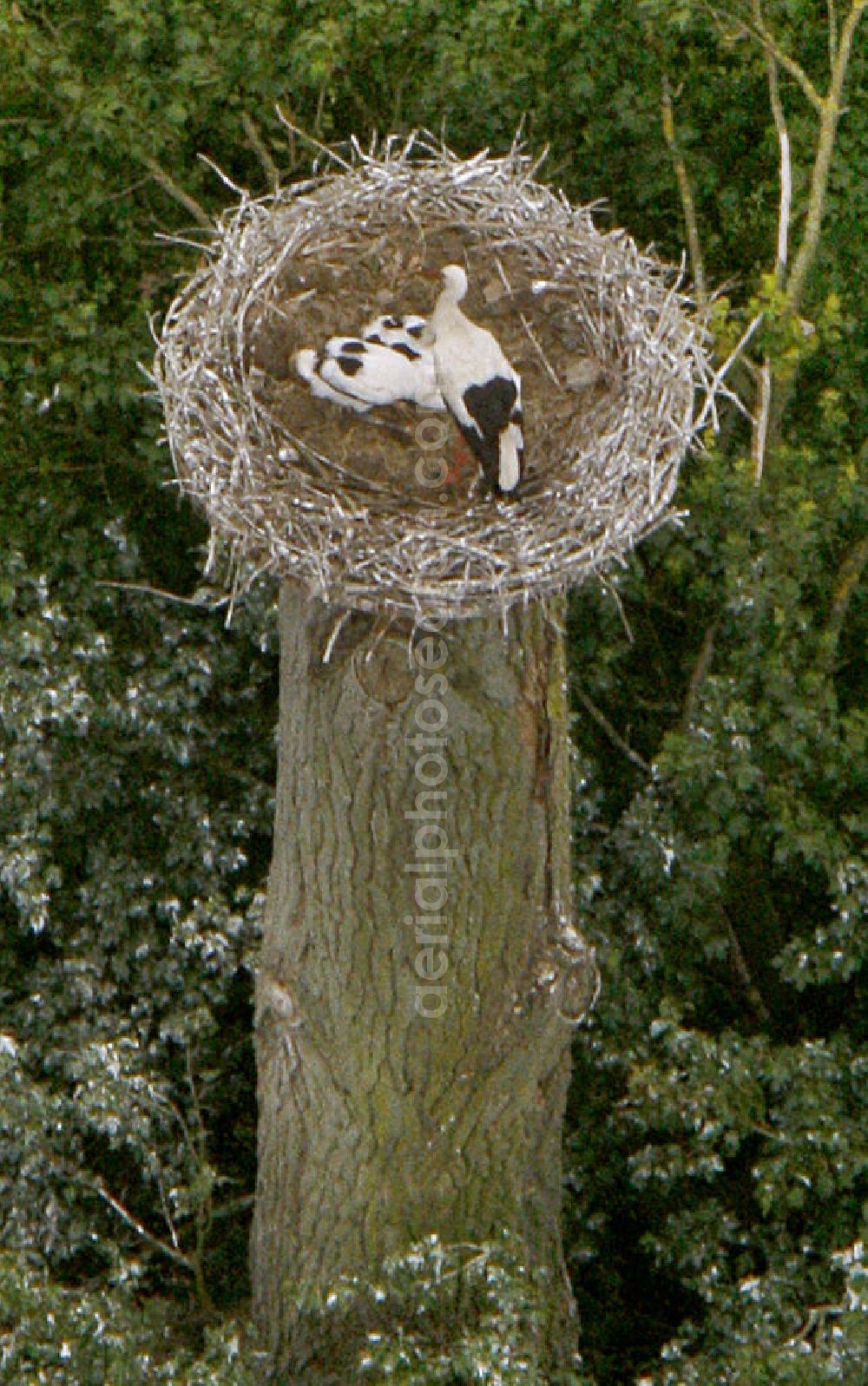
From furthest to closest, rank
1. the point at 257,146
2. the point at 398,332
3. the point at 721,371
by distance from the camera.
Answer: the point at 257,146 < the point at 721,371 < the point at 398,332

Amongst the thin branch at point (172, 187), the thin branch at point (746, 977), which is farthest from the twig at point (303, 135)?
the thin branch at point (746, 977)

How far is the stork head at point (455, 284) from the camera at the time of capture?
14.4 ft

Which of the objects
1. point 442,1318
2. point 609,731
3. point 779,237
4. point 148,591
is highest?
point 779,237

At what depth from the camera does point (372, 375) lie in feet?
13.9

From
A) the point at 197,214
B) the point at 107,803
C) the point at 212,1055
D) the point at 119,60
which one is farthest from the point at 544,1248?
the point at 119,60

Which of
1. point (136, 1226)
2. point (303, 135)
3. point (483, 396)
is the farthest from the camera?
point (303, 135)

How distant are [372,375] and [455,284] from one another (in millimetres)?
319

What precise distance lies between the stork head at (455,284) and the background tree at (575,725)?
1213 mm

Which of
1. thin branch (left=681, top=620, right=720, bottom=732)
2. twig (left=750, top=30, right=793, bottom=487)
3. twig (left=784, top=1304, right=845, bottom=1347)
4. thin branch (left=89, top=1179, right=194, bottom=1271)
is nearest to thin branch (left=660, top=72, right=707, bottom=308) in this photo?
twig (left=750, top=30, right=793, bottom=487)

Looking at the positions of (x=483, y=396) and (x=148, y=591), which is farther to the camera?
(x=148, y=591)

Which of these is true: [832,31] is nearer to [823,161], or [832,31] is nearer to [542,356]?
[823,161]

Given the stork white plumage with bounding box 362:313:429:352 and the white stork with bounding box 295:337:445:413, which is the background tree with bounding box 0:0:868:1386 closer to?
the stork white plumage with bounding box 362:313:429:352

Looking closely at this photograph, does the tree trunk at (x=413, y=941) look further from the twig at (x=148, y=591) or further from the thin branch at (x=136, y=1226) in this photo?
the twig at (x=148, y=591)

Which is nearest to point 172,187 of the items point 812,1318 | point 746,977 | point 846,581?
point 846,581
